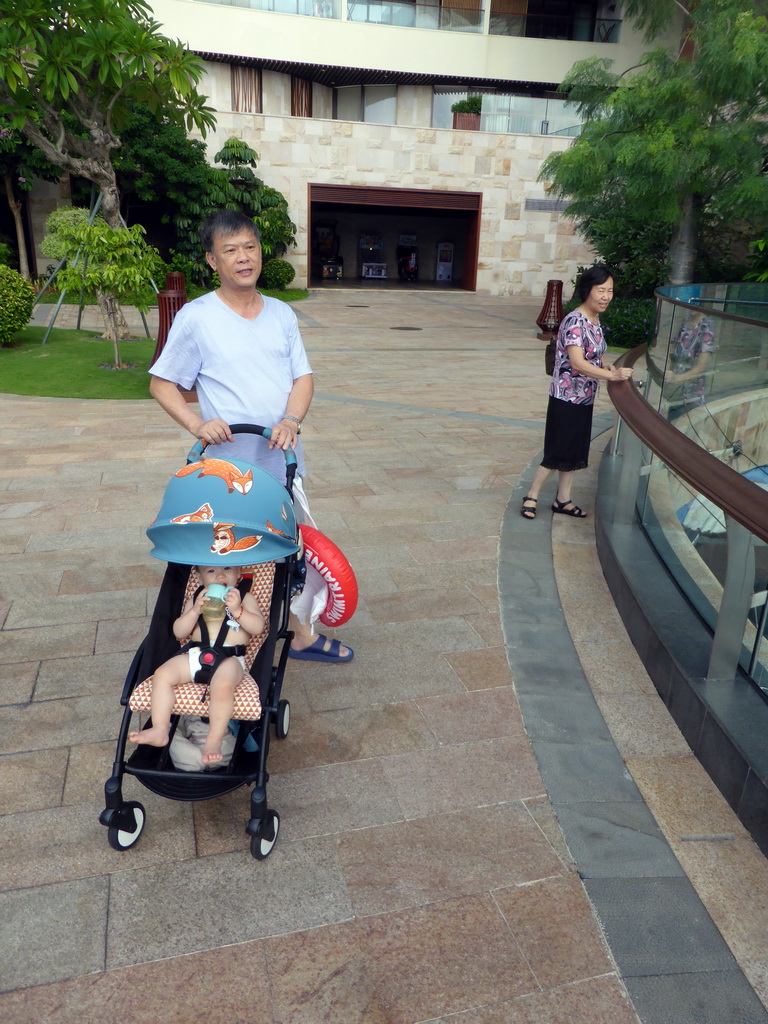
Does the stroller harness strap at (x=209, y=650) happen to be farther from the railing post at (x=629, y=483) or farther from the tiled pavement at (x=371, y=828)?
the railing post at (x=629, y=483)

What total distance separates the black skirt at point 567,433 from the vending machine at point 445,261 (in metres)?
28.4

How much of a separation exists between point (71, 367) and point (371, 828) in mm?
10379

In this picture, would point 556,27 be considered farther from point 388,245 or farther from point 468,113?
point 388,245

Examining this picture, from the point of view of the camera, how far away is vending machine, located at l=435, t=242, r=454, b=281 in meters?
32.4

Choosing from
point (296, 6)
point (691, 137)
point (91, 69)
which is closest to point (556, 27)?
point (296, 6)

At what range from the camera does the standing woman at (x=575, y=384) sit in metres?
5.28

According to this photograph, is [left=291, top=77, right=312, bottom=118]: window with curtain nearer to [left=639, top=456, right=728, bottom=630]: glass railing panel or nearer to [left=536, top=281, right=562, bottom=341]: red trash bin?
[left=536, top=281, right=562, bottom=341]: red trash bin

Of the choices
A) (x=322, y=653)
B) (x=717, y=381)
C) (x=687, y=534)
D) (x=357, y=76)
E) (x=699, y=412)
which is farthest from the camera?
(x=357, y=76)

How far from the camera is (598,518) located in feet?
18.4

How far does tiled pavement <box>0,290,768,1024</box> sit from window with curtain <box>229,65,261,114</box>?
2470 cm

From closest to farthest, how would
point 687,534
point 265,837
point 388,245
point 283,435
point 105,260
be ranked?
point 265,837 < point 283,435 < point 687,534 < point 105,260 < point 388,245

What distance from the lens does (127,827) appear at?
2.70m

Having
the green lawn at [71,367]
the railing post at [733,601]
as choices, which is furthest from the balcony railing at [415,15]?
the railing post at [733,601]

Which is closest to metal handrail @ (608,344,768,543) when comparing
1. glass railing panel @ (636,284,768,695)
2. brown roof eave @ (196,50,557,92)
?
glass railing panel @ (636,284,768,695)
